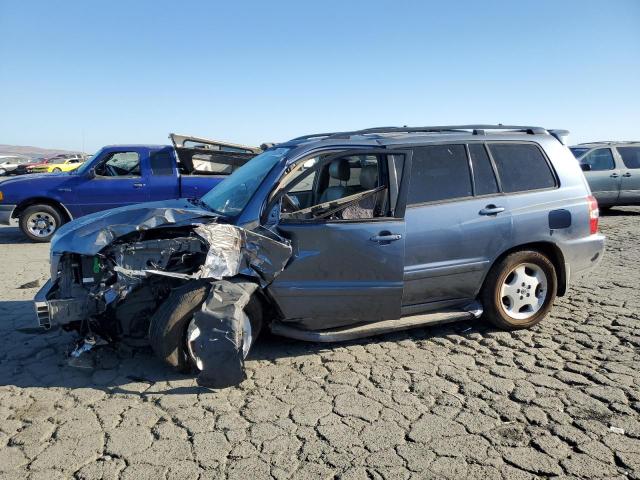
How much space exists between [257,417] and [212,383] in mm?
457

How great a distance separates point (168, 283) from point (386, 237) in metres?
1.78

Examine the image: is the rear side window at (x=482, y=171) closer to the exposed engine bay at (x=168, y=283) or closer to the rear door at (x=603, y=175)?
the exposed engine bay at (x=168, y=283)

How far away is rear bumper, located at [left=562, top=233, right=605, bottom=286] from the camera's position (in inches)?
185

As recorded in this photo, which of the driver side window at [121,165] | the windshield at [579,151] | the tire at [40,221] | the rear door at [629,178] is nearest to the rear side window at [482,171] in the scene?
the driver side window at [121,165]

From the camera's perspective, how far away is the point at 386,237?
4.01 meters

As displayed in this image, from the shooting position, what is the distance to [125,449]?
290 centimetres

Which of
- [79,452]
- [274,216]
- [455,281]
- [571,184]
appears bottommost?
[79,452]

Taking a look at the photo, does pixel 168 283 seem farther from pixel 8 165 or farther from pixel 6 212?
pixel 8 165

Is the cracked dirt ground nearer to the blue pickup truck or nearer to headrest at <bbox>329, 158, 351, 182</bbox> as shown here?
headrest at <bbox>329, 158, 351, 182</bbox>

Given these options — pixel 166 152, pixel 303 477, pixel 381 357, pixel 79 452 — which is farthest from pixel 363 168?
pixel 166 152

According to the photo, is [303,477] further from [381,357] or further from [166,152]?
[166,152]

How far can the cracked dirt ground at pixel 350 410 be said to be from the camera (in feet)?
9.02

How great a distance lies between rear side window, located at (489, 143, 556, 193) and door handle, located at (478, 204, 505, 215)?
0.80 ft

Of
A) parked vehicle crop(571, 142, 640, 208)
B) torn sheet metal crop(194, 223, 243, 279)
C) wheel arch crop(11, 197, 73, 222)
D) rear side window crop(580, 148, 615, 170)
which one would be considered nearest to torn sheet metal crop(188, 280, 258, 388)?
torn sheet metal crop(194, 223, 243, 279)
